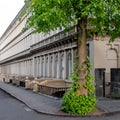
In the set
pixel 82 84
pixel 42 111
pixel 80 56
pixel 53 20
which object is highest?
pixel 53 20

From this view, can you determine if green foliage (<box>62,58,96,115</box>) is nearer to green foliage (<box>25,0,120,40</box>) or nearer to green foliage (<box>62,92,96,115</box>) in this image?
green foliage (<box>62,92,96,115</box>)

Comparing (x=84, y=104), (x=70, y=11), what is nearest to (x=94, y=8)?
(x=70, y=11)

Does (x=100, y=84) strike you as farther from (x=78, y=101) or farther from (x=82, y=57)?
(x=78, y=101)

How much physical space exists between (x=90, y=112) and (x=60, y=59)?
28.5 metres

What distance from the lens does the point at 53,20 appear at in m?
19.1

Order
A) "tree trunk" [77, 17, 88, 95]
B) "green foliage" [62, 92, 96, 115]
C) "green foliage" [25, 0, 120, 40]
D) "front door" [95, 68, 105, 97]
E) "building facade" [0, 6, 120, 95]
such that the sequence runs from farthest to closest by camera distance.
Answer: "building facade" [0, 6, 120, 95] < "front door" [95, 68, 105, 97] < "tree trunk" [77, 17, 88, 95] < "green foliage" [62, 92, 96, 115] < "green foliage" [25, 0, 120, 40]

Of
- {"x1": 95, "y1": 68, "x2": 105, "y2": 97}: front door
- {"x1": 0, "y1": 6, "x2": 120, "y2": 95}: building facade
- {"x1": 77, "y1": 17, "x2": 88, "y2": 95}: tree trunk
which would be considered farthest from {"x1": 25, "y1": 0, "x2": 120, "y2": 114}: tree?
{"x1": 95, "y1": 68, "x2": 105, "y2": 97}: front door

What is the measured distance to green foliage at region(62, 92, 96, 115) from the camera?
19.3 m

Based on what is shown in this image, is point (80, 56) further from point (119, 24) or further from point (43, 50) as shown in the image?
point (43, 50)

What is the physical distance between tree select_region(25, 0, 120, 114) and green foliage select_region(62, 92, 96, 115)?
0.28 meters

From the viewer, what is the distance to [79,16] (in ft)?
65.0

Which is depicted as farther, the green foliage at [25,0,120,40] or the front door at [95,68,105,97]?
the front door at [95,68,105,97]

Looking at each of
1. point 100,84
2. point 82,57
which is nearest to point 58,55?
point 100,84

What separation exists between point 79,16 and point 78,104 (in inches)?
164
